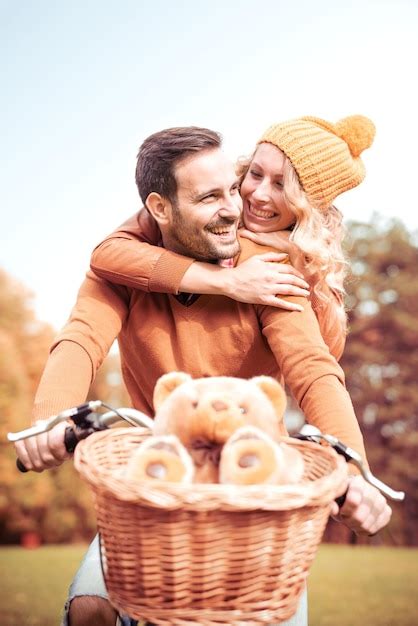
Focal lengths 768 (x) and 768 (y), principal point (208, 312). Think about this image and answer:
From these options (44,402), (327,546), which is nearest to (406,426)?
(327,546)

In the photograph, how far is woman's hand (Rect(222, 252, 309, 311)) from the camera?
2.11 meters

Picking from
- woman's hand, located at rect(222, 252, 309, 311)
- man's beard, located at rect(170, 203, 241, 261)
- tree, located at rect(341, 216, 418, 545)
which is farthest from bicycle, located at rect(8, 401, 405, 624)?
tree, located at rect(341, 216, 418, 545)

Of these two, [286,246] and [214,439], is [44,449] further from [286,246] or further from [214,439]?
[286,246]

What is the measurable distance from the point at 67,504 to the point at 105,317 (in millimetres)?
8041

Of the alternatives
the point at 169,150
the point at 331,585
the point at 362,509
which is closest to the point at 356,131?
the point at 169,150

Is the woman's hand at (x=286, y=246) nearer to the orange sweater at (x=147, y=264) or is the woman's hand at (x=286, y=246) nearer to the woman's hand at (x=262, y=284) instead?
the orange sweater at (x=147, y=264)

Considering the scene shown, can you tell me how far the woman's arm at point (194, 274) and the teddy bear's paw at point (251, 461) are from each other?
0.82 m

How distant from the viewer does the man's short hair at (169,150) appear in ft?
7.53

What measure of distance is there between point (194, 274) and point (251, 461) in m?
0.92

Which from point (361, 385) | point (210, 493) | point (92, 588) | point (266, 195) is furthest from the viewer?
point (361, 385)

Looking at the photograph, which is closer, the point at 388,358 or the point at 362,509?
the point at 362,509

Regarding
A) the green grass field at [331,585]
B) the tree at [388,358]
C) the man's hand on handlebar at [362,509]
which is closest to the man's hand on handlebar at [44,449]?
the man's hand on handlebar at [362,509]

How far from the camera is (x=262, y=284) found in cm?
211

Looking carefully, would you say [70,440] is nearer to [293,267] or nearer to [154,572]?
[154,572]
